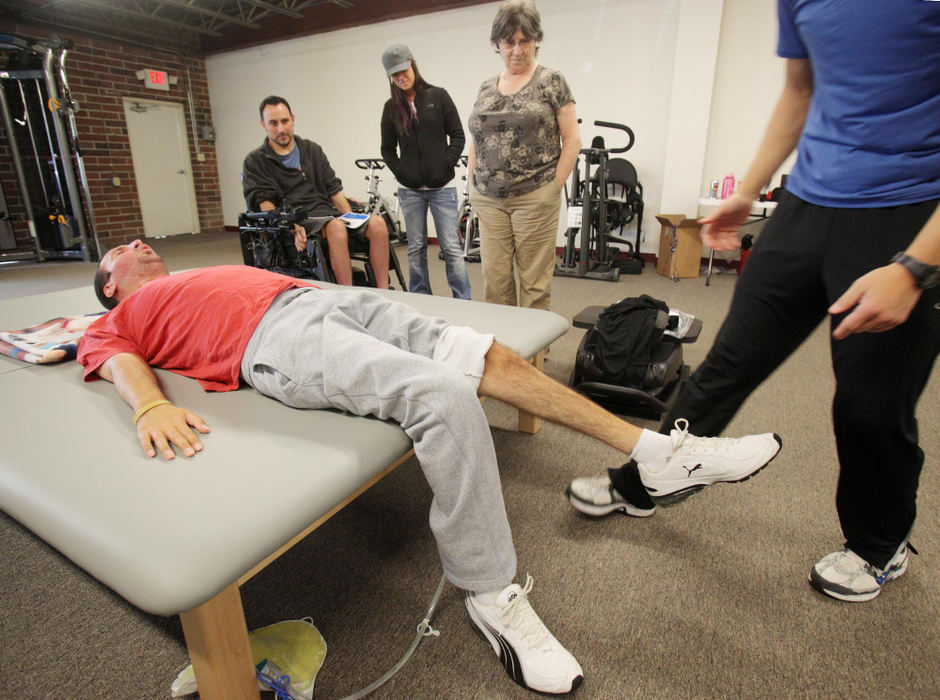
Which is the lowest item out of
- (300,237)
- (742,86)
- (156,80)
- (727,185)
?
(300,237)

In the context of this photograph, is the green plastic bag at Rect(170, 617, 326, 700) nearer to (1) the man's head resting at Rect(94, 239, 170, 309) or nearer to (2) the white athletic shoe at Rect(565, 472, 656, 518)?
(2) the white athletic shoe at Rect(565, 472, 656, 518)

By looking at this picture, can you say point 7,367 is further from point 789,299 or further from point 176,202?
point 176,202

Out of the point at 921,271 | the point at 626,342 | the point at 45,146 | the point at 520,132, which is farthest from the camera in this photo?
the point at 45,146

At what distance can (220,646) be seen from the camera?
79 centimetres

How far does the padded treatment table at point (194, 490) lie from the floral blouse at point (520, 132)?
1410 millimetres

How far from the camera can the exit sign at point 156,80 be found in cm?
674

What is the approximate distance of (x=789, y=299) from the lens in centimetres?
97

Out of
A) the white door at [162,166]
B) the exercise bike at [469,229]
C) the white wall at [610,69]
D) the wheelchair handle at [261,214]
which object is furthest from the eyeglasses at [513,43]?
the white door at [162,166]

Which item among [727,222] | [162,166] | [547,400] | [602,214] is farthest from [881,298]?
[162,166]

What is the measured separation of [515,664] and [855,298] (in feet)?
2.62

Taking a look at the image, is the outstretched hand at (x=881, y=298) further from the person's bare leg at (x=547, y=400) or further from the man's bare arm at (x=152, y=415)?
the man's bare arm at (x=152, y=415)

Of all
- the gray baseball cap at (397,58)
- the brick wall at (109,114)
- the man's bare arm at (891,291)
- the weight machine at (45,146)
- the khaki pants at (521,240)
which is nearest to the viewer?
the man's bare arm at (891,291)

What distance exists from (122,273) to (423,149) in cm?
171

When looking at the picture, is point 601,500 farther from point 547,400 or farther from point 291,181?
point 291,181
